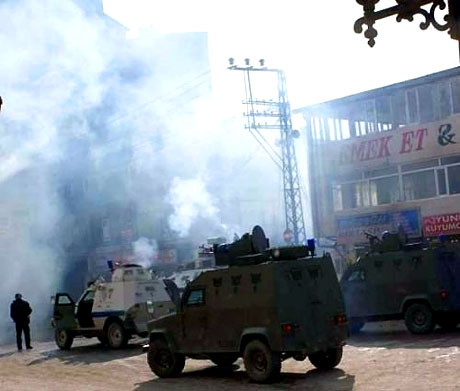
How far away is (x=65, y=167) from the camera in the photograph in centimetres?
4075

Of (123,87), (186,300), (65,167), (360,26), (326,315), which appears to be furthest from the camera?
(65,167)

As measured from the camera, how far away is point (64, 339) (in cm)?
2117

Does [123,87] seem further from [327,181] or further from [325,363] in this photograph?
[325,363]

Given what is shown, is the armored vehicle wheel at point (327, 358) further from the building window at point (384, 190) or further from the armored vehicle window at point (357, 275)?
the building window at point (384, 190)

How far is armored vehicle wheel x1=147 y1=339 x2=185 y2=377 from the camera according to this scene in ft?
45.3

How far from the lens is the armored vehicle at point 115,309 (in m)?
19.8

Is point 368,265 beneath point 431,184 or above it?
beneath

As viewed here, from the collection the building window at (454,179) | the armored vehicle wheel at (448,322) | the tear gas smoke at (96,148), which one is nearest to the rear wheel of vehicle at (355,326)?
the armored vehicle wheel at (448,322)

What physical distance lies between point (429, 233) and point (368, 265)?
373 inches

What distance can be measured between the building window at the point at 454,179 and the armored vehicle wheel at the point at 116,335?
12.9m

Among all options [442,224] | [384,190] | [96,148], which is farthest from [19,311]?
[96,148]

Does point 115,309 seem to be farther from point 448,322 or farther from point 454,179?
point 454,179

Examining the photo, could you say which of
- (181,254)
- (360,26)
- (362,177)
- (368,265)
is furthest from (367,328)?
(181,254)

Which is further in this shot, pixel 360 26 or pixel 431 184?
pixel 431 184
